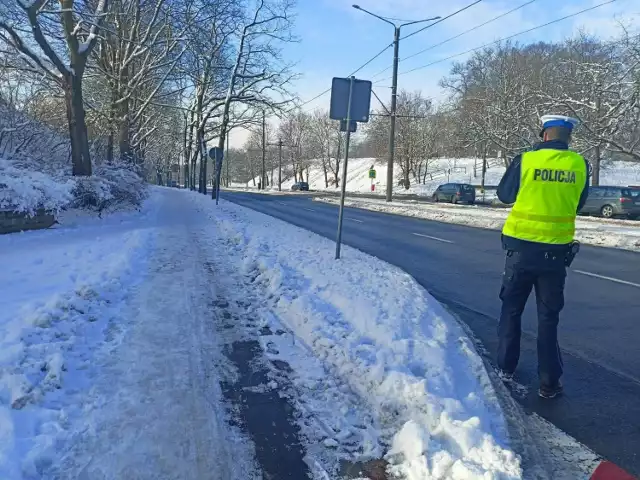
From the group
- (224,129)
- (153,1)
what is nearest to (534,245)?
(153,1)

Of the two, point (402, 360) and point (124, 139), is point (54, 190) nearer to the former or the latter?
point (402, 360)

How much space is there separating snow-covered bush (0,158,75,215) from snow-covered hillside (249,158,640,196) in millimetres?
44110

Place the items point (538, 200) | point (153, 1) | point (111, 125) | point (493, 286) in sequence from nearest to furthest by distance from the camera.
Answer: point (538, 200) → point (493, 286) → point (153, 1) → point (111, 125)

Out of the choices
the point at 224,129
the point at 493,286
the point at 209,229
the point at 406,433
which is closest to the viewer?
the point at 406,433

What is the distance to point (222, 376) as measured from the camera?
428 centimetres

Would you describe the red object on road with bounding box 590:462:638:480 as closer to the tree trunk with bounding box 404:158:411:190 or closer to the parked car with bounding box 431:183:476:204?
the parked car with bounding box 431:183:476:204

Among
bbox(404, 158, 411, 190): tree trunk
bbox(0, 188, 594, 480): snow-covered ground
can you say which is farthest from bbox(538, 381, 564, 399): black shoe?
bbox(404, 158, 411, 190): tree trunk

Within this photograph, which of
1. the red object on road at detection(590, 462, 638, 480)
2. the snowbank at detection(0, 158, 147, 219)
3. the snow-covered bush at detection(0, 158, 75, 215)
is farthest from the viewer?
the snowbank at detection(0, 158, 147, 219)

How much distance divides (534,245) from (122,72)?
21.4 metres

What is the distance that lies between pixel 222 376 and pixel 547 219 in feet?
9.53

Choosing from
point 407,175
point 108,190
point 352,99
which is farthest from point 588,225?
point 407,175

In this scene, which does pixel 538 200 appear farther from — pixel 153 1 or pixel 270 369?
pixel 153 1

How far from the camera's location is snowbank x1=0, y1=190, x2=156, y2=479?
3.12 metres

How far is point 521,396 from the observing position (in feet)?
13.4
